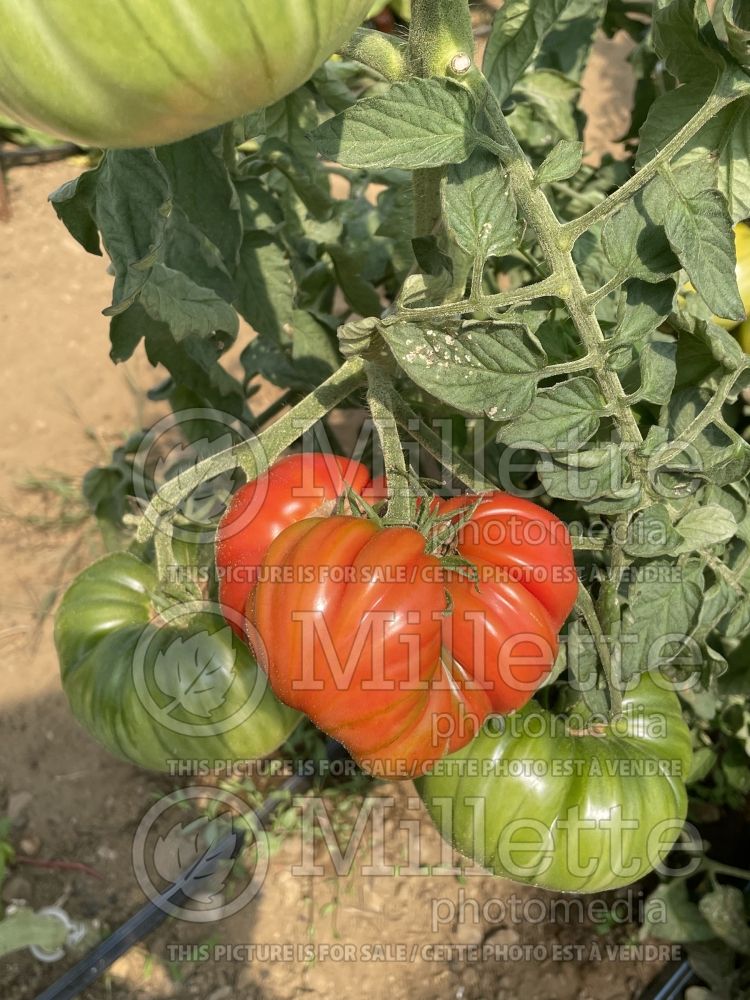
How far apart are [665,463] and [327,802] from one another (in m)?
1.13

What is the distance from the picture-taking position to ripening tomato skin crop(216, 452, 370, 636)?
73cm

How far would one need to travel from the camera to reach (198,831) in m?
1.56

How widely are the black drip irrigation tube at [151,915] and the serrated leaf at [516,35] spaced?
1241 mm

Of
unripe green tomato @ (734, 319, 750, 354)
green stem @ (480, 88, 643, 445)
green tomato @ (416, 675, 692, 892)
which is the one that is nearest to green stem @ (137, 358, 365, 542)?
green stem @ (480, 88, 643, 445)

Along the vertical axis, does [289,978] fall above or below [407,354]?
below

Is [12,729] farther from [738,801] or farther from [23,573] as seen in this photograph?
[738,801]

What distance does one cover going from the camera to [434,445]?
0.79 m

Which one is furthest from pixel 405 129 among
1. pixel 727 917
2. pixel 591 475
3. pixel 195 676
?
pixel 727 917

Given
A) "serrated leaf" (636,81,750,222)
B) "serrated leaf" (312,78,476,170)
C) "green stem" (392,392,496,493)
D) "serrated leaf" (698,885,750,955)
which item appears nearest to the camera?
"serrated leaf" (312,78,476,170)

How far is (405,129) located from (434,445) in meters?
0.29

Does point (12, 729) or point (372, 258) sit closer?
point (372, 258)

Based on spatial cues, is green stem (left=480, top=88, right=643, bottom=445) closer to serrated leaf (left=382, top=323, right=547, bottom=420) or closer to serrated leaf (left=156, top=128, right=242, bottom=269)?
serrated leaf (left=382, top=323, right=547, bottom=420)

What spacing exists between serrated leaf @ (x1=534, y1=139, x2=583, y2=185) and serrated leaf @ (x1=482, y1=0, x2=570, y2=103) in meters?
0.20

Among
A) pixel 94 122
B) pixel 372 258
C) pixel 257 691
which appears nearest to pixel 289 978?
pixel 257 691
